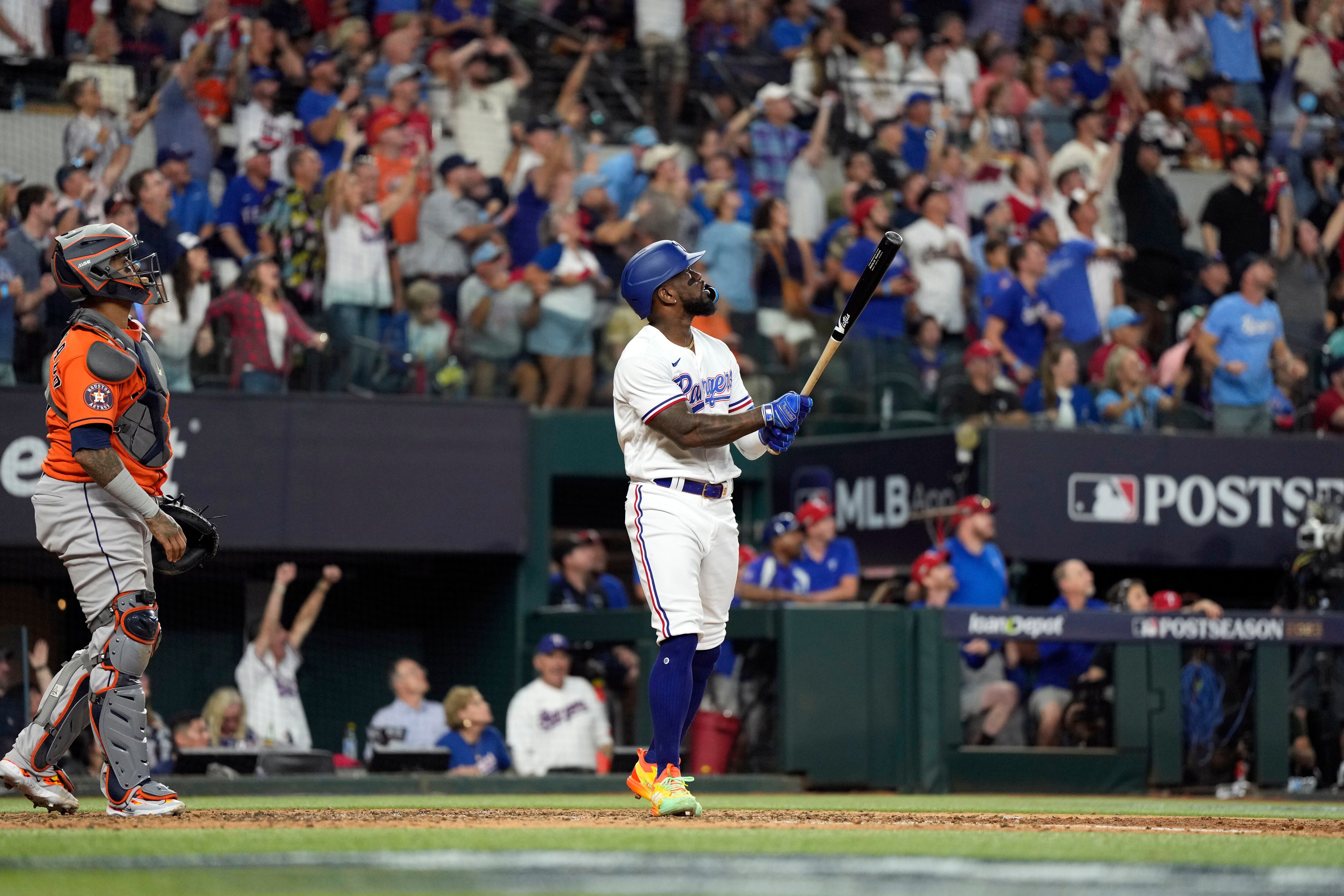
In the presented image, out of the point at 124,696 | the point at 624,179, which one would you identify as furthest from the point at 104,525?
the point at 624,179

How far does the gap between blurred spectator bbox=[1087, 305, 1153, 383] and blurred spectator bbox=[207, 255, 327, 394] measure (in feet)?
18.0

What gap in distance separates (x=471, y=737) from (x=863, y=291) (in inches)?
197

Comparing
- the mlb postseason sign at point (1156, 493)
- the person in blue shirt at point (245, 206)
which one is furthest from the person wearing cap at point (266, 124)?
the mlb postseason sign at point (1156, 493)

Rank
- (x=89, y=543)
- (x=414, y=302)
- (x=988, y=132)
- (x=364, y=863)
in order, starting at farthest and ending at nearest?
(x=988, y=132) → (x=414, y=302) → (x=89, y=543) → (x=364, y=863)

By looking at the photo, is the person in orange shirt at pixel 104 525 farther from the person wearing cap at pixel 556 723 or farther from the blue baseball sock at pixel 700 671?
the person wearing cap at pixel 556 723

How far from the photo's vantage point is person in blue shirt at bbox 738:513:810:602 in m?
11.8

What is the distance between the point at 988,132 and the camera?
1563cm

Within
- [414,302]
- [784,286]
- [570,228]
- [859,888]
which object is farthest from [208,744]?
[859,888]

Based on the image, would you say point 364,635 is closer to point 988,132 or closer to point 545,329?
point 545,329

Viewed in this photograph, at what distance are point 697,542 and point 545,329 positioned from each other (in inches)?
244

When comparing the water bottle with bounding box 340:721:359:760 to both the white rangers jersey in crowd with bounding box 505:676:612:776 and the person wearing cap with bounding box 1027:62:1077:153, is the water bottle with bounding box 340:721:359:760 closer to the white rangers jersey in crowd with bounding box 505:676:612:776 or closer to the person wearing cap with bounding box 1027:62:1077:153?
the white rangers jersey in crowd with bounding box 505:676:612:776

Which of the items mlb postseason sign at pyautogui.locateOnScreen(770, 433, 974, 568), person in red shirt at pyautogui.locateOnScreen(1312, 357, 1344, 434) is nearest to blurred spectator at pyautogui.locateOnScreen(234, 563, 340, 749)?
mlb postseason sign at pyautogui.locateOnScreen(770, 433, 974, 568)

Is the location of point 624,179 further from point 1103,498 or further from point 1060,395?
point 1103,498

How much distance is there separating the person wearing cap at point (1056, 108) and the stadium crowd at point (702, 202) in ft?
0.08
